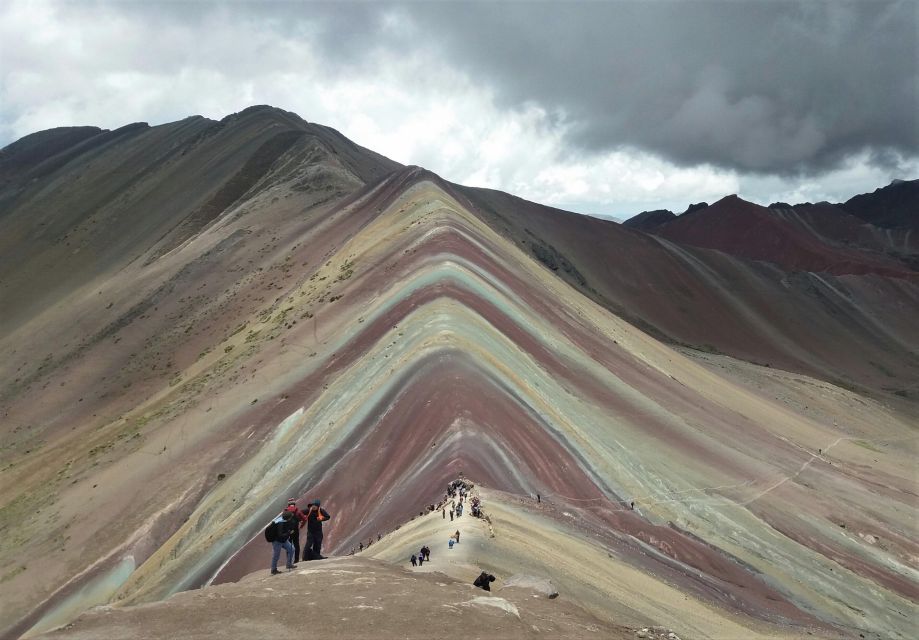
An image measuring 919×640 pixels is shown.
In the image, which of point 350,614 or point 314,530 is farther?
point 314,530

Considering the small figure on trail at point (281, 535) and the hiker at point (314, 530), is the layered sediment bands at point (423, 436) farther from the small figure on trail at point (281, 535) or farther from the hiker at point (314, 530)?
the small figure on trail at point (281, 535)

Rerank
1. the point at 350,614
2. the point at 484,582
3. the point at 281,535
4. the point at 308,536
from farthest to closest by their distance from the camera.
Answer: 1. the point at 308,536
2. the point at 281,535
3. the point at 484,582
4. the point at 350,614

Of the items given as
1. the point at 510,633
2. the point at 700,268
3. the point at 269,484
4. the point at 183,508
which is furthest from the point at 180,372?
the point at 700,268

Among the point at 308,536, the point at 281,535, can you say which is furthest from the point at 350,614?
the point at 308,536

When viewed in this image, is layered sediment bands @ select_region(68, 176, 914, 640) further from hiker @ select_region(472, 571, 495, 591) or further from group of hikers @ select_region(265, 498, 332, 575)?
hiker @ select_region(472, 571, 495, 591)

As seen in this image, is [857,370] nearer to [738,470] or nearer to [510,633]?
[738,470]

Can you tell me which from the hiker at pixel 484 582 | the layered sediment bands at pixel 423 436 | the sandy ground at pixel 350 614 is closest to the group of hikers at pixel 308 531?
the layered sediment bands at pixel 423 436

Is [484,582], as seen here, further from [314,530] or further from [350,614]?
[314,530]

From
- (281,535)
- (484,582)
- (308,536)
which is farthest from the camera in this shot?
(308,536)
